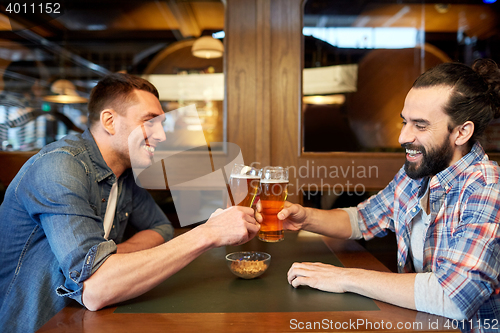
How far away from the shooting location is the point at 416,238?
137 centimetres

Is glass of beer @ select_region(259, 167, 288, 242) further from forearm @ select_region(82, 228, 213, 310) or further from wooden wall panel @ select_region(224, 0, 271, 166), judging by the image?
wooden wall panel @ select_region(224, 0, 271, 166)

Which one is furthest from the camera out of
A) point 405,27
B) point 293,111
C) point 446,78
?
point 405,27

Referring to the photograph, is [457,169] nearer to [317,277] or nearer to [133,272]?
[317,277]

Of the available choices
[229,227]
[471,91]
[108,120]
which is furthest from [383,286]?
[108,120]

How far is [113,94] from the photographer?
1.59m

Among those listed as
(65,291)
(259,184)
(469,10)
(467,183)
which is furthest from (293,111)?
(65,291)

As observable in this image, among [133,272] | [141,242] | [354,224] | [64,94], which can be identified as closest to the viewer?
[133,272]

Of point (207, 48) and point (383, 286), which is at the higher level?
point (207, 48)

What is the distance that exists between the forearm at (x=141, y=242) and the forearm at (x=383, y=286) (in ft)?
2.62

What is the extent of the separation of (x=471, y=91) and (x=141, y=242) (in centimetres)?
131

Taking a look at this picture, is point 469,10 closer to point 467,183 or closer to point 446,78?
point 446,78

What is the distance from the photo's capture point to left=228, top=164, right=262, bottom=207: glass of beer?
127 cm

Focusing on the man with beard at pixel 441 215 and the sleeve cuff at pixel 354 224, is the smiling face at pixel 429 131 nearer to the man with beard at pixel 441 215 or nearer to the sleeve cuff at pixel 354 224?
the man with beard at pixel 441 215

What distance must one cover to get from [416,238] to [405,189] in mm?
205
